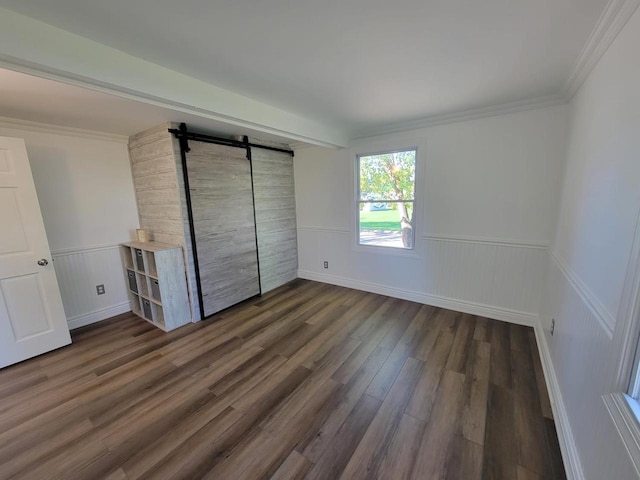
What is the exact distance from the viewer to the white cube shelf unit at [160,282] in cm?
278

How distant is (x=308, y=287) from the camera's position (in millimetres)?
4117

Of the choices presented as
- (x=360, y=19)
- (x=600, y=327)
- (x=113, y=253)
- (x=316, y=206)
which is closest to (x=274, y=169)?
(x=316, y=206)

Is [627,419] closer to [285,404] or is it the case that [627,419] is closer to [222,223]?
[285,404]

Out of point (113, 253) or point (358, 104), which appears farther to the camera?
point (113, 253)

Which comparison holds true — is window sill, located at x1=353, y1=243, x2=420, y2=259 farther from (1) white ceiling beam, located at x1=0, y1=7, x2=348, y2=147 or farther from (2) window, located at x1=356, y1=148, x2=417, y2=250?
(1) white ceiling beam, located at x1=0, y1=7, x2=348, y2=147

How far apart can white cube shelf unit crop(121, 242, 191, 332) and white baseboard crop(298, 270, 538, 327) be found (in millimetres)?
2171

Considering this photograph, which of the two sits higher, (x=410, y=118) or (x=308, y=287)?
(x=410, y=118)

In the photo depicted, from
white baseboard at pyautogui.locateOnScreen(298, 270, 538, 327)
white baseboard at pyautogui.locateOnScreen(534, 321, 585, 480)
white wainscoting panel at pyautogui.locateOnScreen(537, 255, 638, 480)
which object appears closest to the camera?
white wainscoting panel at pyautogui.locateOnScreen(537, 255, 638, 480)

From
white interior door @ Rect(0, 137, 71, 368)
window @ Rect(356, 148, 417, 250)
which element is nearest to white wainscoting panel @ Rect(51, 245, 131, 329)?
white interior door @ Rect(0, 137, 71, 368)

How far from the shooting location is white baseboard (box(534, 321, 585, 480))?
125 cm

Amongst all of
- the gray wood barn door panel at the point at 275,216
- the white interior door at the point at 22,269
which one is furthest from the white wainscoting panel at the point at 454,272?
the white interior door at the point at 22,269

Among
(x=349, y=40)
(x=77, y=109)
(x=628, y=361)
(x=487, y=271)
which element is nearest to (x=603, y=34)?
(x=349, y=40)

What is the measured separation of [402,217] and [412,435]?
8.19 feet

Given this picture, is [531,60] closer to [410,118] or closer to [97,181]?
[410,118]
